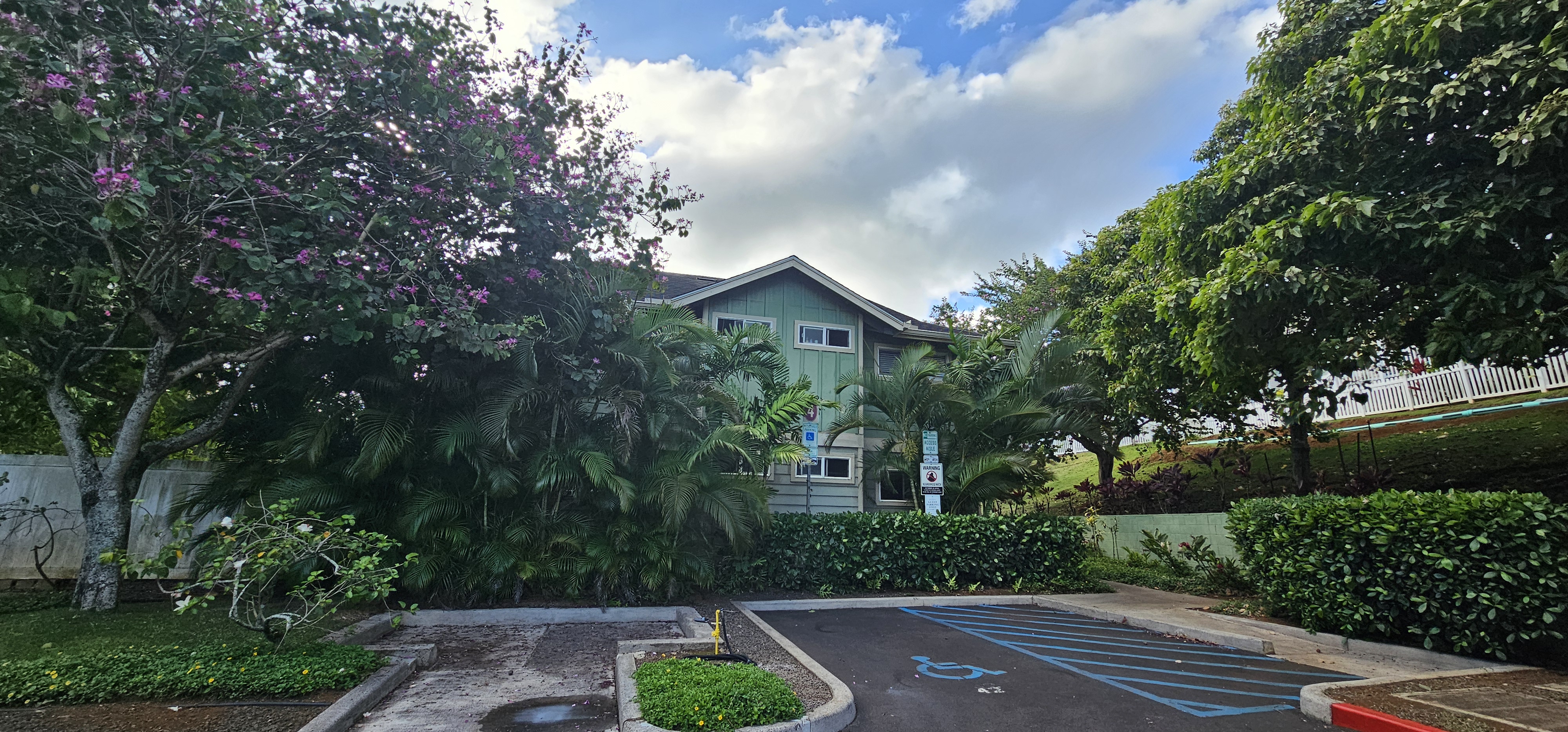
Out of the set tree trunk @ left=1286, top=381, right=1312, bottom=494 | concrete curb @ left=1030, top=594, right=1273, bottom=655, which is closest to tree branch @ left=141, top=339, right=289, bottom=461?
concrete curb @ left=1030, top=594, right=1273, bottom=655

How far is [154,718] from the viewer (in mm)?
4594

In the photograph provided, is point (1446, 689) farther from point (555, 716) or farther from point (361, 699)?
point (361, 699)

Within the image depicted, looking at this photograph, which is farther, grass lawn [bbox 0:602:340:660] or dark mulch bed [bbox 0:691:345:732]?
grass lawn [bbox 0:602:340:660]

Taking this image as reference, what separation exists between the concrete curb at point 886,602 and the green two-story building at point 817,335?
3614 millimetres

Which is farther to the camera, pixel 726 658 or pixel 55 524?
pixel 55 524

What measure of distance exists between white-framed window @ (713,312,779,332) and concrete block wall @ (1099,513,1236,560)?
876cm

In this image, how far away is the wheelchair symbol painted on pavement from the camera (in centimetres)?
641

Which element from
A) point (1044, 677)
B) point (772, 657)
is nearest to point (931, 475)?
point (1044, 677)

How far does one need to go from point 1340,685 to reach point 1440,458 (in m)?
11.0

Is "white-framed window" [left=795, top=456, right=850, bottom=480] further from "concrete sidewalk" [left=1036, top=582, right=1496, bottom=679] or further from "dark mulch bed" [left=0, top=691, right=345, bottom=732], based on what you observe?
"dark mulch bed" [left=0, top=691, right=345, bottom=732]

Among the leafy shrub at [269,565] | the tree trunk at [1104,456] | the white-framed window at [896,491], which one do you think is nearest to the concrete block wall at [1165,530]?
the tree trunk at [1104,456]

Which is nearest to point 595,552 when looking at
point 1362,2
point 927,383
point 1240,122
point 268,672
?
point 268,672

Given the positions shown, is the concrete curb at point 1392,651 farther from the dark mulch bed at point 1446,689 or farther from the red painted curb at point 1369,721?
the red painted curb at point 1369,721

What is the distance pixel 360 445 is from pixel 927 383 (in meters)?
9.10
